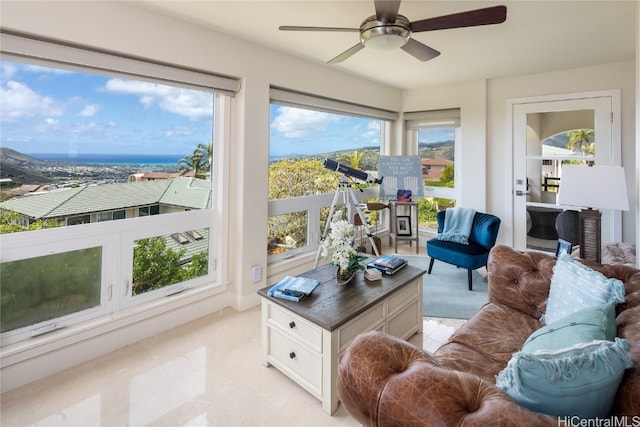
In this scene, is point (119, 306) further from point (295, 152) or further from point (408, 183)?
point (408, 183)

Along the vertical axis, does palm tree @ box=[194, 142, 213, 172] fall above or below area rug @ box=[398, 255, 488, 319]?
above

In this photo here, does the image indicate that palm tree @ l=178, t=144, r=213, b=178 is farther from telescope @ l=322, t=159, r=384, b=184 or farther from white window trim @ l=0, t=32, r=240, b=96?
telescope @ l=322, t=159, r=384, b=184

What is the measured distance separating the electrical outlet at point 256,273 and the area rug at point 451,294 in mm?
1541

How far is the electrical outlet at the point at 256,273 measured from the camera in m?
2.91

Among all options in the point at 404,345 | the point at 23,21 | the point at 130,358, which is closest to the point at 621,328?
the point at 404,345

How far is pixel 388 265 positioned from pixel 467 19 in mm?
1616

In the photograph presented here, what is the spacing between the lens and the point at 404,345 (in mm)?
996

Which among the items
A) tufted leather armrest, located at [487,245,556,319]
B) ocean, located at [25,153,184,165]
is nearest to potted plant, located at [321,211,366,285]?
tufted leather armrest, located at [487,245,556,319]

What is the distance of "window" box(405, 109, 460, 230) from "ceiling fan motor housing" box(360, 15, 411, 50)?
2.72 meters

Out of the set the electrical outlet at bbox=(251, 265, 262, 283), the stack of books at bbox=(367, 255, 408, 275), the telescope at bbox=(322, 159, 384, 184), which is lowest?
the electrical outlet at bbox=(251, 265, 262, 283)

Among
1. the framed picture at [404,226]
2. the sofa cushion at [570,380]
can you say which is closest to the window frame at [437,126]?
the framed picture at [404,226]

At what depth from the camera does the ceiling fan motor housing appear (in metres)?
1.82

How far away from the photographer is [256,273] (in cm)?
294

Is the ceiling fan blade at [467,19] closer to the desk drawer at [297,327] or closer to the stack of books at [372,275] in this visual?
the stack of books at [372,275]
